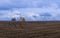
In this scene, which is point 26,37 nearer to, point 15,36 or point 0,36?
point 15,36

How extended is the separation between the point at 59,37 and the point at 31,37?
225 centimetres

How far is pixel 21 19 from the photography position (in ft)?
75.4

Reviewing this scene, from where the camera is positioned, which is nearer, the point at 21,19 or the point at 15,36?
the point at 15,36

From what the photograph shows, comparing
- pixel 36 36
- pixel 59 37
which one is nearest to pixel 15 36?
pixel 36 36

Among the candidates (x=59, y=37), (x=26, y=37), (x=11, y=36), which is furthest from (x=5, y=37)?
(x=59, y=37)

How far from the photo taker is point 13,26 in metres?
26.8

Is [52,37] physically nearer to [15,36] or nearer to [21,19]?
[15,36]

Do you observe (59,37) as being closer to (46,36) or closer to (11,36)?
(46,36)

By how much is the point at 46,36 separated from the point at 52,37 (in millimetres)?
644

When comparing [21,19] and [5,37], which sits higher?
[21,19]

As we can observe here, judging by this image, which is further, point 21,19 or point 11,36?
point 21,19

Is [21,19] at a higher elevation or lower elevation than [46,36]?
higher

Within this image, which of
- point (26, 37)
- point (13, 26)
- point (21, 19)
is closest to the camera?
point (26, 37)

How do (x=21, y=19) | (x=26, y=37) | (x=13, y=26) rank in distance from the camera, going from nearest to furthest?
(x=26, y=37), (x=21, y=19), (x=13, y=26)
